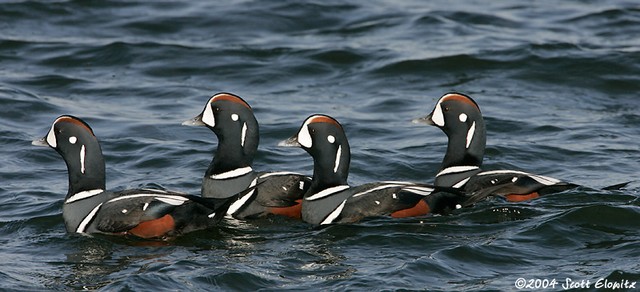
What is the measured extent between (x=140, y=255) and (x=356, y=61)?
1022 centimetres

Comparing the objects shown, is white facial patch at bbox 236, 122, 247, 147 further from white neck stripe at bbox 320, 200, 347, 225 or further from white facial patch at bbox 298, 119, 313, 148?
white neck stripe at bbox 320, 200, 347, 225

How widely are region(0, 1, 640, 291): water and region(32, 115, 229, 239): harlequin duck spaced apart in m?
0.20

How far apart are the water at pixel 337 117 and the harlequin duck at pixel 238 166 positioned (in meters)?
0.31

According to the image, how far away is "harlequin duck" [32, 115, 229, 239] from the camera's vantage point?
11.2 m

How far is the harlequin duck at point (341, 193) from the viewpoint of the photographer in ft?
37.8

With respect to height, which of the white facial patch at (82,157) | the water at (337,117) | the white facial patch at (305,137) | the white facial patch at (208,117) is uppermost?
the white facial patch at (208,117)

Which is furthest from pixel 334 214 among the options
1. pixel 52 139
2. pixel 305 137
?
pixel 52 139

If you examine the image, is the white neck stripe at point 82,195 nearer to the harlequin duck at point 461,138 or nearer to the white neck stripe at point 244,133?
the white neck stripe at point 244,133

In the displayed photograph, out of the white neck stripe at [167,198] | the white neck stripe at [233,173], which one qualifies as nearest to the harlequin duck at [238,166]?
the white neck stripe at [233,173]

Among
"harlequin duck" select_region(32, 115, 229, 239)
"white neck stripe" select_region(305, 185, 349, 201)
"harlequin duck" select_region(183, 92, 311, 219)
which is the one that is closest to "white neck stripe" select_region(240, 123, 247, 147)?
"harlequin duck" select_region(183, 92, 311, 219)

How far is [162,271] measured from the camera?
10.3 metres

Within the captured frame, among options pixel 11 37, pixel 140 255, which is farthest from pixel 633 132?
pixel 11 37

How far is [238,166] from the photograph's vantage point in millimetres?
12445

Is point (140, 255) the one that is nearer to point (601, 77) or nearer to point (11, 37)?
point (601, 77)
